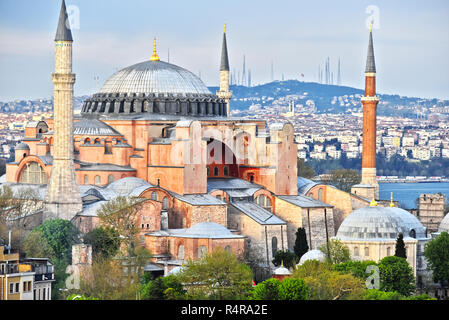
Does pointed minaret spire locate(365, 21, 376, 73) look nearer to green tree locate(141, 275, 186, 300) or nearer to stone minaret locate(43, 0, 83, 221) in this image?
stone minaret locate(43, 0, 83, 221)

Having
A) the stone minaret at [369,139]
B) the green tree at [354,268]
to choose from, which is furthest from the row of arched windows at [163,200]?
the stone minaret at [369,139]

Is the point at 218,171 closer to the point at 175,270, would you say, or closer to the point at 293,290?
the point at 175,270

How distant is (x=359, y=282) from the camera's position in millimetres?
33906

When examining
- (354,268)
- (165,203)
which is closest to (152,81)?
(165,203)

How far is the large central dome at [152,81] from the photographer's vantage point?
43812mm

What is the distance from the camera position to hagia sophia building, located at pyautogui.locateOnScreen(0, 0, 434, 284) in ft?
126

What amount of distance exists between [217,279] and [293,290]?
2.12m

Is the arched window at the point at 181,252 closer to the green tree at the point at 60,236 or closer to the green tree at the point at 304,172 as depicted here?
the green tree at the point at 60,236

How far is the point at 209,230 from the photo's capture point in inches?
1484

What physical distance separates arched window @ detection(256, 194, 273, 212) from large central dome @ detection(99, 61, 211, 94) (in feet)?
13.6

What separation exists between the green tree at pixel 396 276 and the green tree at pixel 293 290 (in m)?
3.66

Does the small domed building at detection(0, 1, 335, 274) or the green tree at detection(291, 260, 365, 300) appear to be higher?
the small domed building at detection(0, 1, 335, 274)

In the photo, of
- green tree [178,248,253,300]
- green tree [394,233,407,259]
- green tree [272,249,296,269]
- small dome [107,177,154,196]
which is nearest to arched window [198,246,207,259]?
green tree [272,249,296,269]
